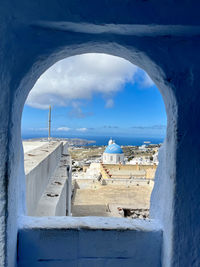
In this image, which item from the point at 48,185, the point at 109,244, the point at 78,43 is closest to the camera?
the point at 78,43

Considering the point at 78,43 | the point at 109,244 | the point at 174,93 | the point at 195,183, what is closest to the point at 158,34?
the point at 174,93

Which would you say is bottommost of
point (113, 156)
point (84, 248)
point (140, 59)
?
point (113, 156)

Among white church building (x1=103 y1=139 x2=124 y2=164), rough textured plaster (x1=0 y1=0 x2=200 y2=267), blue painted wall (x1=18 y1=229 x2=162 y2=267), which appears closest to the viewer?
rough textured plaster (x1=0 y1=0 x2=200 y2=267)

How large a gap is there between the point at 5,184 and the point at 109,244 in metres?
0.85

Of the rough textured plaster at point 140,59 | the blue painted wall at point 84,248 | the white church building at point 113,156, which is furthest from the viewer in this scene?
the white church building at point 113,156

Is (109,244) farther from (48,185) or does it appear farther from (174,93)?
(48,185)

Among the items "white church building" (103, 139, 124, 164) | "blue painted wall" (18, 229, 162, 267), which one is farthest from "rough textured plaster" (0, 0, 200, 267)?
"white church building" (103, 139, 124, 164)

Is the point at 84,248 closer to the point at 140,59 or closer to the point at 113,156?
the point at 140,59

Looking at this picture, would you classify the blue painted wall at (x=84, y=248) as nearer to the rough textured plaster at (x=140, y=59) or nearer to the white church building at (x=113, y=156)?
the rough textured plaster at (x=140, y=59)

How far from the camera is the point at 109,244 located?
168 cm

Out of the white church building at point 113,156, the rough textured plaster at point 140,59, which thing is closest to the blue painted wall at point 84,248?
the rough textured plaster at point 140,59

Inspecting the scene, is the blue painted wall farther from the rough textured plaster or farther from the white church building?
the white church building

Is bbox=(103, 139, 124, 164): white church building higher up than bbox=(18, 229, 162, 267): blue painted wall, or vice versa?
bbox=(18, 229, 162, 267): blue painted wall

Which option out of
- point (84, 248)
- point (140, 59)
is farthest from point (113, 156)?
point (140, 59)
